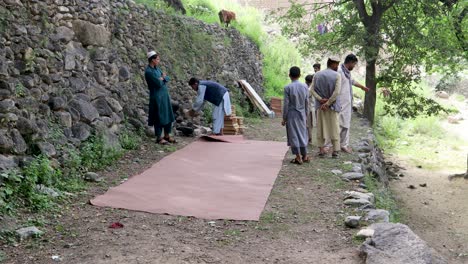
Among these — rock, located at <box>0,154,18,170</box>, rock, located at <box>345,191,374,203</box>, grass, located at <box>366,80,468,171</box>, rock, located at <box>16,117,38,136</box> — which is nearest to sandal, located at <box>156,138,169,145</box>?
rock, located at <box>16,117,38,136</box>

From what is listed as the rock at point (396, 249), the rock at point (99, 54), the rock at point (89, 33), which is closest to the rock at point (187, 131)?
the rock at point (99, 54)

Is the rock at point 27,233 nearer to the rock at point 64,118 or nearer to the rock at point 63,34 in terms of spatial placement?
the rock at point 64,118

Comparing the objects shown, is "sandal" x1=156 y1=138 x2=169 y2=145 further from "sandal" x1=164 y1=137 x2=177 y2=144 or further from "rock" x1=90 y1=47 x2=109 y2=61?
"rock" x1=90 y1=47 x2=109 y2=61

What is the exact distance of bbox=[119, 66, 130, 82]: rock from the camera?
29.2 feet

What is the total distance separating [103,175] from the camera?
667 centimetres

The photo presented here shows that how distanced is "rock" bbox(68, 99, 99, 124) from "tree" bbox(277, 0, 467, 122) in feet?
20.9

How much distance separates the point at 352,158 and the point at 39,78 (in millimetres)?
4707

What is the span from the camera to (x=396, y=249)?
404cm

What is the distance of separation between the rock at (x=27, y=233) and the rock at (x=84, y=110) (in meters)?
2.91

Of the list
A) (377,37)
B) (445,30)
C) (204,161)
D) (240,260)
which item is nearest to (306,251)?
(240,260)

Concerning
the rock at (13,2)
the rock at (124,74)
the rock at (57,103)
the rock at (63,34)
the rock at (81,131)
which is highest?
the rock at (13,2)

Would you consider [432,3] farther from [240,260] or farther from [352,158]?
[240,260]

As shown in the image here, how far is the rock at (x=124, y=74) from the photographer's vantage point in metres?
8.91

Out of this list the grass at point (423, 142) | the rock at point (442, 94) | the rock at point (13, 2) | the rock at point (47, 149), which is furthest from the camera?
the rock at point (442, 94)
